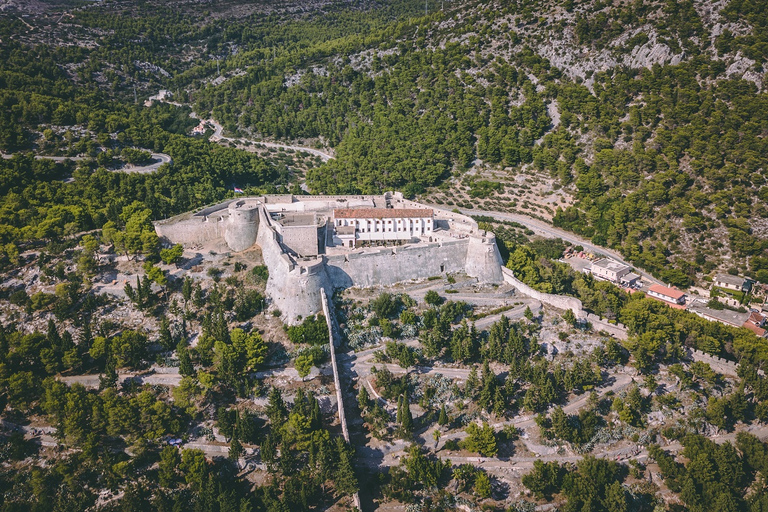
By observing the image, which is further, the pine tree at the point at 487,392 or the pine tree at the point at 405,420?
the pine tree at the point at 487,392

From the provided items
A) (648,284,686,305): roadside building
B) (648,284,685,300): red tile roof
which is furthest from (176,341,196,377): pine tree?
(648,284,685,300): red tile roof

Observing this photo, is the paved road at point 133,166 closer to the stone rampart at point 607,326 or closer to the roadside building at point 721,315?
the stone rampart at point 607,326

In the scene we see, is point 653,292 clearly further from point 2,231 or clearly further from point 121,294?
point 2,231

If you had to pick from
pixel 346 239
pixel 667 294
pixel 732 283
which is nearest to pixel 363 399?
pixel 346 239

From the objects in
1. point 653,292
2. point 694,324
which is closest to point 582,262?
point 653,292

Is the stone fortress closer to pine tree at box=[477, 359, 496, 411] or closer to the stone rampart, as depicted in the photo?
the stone rampart

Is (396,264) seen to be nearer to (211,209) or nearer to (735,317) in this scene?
(211,209)

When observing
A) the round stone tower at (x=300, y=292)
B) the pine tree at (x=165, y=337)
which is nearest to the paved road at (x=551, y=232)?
the round stone tower at (x=300, y=292)
